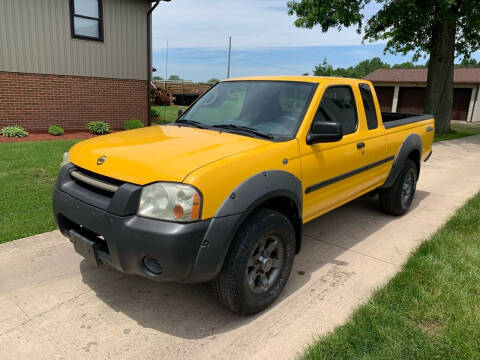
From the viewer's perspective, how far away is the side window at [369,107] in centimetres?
457

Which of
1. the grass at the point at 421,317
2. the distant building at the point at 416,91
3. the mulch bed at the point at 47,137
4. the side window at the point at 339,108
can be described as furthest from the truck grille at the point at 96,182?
the distant building at the point at 416,91

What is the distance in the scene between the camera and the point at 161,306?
3.25 meters

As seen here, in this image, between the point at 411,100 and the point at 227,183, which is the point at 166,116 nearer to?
the point at 227,183

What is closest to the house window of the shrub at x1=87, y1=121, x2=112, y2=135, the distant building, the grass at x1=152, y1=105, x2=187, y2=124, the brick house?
the brick house

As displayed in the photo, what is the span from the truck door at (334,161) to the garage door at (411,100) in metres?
28.8

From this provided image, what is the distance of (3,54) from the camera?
10.6m

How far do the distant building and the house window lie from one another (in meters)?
24.8

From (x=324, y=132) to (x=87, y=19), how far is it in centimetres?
1116

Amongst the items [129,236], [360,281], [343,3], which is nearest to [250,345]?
[129,236]

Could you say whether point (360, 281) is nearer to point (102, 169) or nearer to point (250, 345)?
point (250, 345)

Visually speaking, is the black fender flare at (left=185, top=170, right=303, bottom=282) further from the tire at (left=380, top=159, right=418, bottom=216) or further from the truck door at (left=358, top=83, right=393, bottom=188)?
the tire at (left=380, top=159, right=418, bottom=216)

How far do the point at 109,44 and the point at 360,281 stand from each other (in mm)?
11613

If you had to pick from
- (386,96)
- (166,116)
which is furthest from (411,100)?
(166,116)

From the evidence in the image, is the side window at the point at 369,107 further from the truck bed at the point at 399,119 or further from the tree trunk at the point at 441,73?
the tree trunk at the point at 441,73
